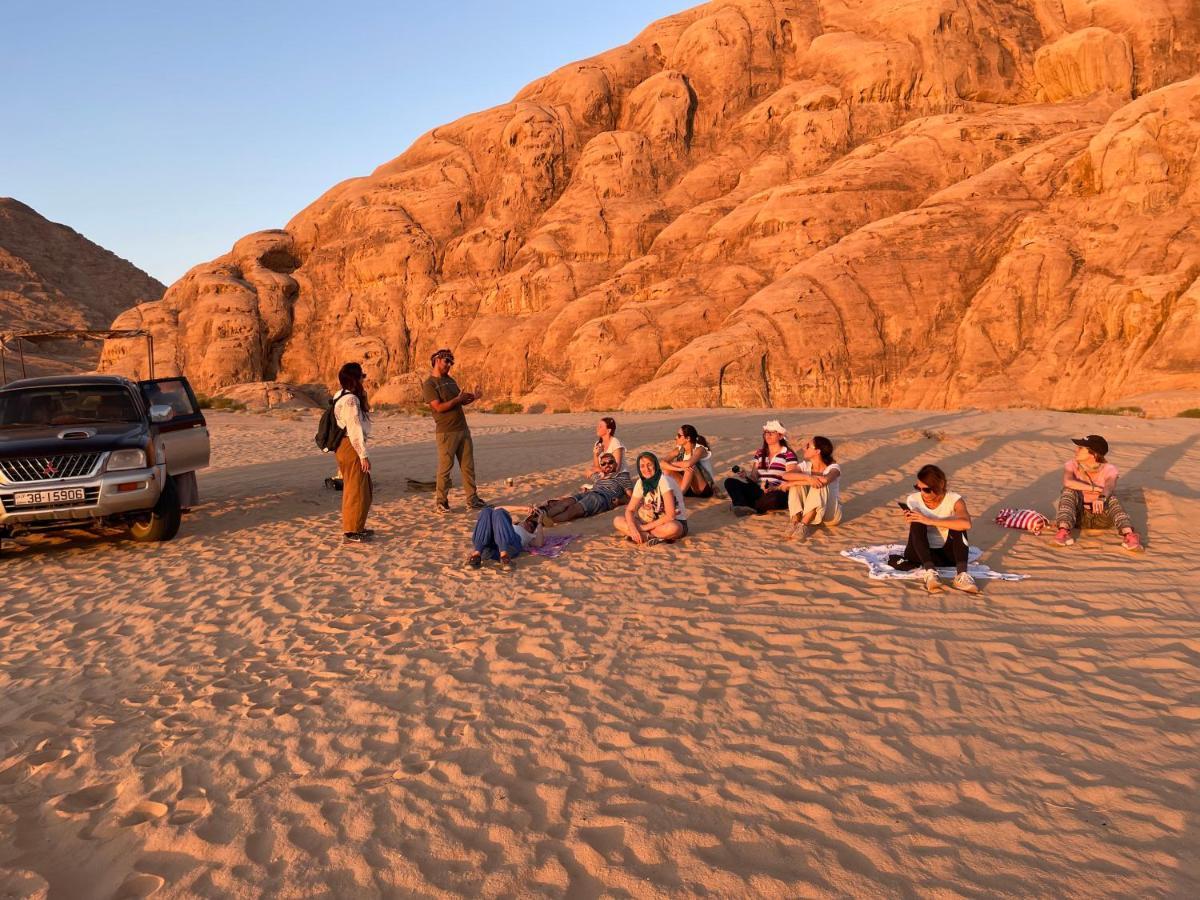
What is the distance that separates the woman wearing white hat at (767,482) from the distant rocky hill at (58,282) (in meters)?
63.8

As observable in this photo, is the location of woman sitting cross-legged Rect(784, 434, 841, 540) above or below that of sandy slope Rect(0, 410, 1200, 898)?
above

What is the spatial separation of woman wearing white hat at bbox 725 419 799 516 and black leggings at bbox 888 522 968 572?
2.43 m

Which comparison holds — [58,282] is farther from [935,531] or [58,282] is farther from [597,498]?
[935,531]

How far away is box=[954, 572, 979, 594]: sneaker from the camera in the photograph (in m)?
6.26

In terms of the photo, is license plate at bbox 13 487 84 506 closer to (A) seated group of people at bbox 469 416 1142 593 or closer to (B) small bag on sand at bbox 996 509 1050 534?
(A) seated group of people at bbox 469 416 1142 593

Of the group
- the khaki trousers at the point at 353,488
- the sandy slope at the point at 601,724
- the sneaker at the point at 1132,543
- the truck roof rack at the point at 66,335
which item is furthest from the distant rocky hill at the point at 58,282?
the sneaker at the point at 1132,543

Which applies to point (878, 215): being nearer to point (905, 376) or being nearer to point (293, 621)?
point (905, 376)

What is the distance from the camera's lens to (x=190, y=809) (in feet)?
11.8

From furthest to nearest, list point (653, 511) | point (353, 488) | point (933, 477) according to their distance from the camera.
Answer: point (353, 488), point (653, 511), point (933, 477)

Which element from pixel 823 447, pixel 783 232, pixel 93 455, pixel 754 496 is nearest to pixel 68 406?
pixel 93 455

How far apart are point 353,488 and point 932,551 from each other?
6538 mm

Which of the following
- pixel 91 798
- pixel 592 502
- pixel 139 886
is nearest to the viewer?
pixel 139 886

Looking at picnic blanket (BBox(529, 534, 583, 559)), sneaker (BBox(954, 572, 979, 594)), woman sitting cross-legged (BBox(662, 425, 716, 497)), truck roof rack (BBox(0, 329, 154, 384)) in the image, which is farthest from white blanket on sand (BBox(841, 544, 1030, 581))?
truck roof rack (BBox(0, 329, 154, 384))

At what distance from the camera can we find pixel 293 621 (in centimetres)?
617
